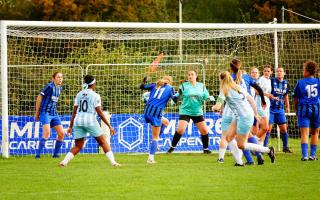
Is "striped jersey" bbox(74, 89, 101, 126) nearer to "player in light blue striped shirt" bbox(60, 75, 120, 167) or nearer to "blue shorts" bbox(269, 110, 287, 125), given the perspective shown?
"player in light blue striped shirt" bbox(60, 75, 120, 167)

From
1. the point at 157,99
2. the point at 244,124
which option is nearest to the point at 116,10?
the point at 157,99

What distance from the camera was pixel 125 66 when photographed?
28.7 meters

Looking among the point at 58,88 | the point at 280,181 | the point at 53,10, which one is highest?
the point at 53,10

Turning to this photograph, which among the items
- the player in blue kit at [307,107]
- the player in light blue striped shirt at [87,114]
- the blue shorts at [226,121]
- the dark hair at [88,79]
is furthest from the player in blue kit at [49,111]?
the player in blue kit at [307,107]

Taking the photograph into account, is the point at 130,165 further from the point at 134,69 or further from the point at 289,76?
the point at 289,76

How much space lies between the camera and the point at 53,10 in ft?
194

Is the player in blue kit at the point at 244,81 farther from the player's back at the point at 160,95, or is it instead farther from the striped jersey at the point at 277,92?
the striped jersey at the point at 277,92

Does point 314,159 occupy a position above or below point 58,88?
below

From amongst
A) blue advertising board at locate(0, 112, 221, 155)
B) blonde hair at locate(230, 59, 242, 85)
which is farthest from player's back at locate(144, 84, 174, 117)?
blue advertising board at locate(0, 112, 221, 155)

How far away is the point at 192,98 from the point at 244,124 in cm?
523

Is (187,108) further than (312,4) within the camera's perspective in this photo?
No

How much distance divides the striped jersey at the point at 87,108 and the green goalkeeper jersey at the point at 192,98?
4462mm

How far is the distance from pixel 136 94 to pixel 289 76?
16.5ft

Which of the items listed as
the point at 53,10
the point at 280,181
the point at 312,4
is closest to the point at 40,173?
the point at 280,181
